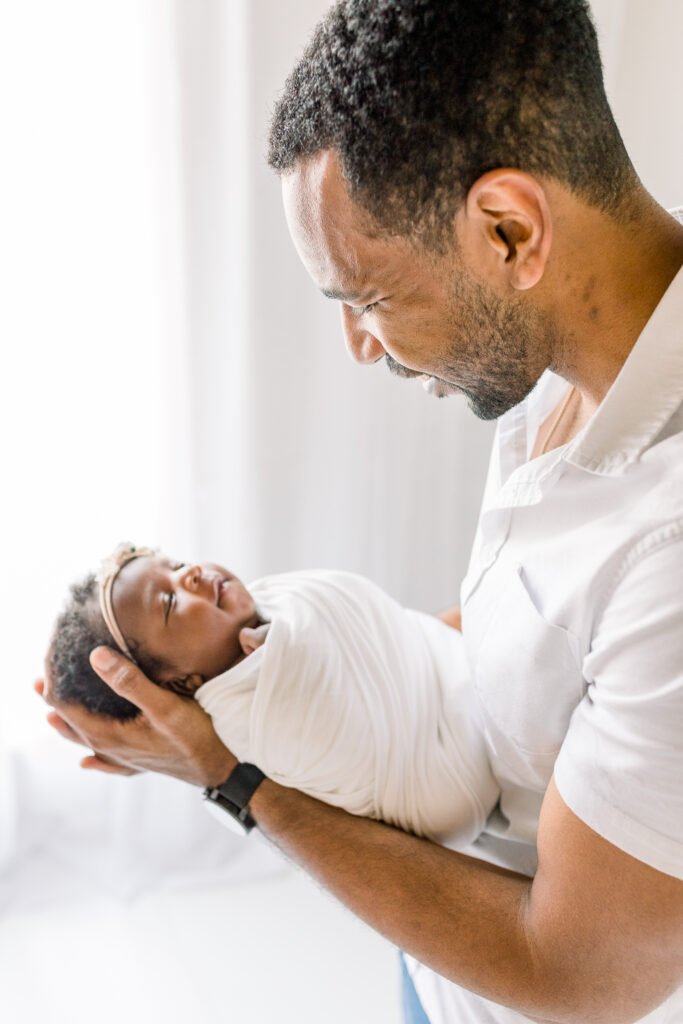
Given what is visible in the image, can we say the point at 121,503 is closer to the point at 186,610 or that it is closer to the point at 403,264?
the point at 186,610

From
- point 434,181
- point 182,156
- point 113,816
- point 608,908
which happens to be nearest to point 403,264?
point 434,181

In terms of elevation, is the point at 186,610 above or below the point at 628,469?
below

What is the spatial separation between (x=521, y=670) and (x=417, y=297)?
1.48 ft

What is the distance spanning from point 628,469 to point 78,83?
4.89 ft

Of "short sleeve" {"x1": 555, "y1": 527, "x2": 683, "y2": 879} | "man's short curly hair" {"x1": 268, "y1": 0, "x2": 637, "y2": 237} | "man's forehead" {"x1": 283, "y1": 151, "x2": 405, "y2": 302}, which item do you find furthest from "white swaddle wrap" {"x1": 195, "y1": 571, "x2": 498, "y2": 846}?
"man's short curly hair" {"x1": 268, "y1": 0, "x2": 637, "y2": 237}

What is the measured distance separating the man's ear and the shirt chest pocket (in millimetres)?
350

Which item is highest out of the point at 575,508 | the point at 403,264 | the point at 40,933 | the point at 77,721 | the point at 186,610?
the point at 403,264

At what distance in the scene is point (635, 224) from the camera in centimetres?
93

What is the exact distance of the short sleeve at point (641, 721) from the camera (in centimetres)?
80

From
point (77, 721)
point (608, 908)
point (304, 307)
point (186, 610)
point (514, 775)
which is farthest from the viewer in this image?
point (304, 307)

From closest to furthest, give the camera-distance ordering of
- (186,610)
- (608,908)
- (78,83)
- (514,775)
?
1. (608,908)
2. (514,775)
3. (186,610)
4. (78,83)

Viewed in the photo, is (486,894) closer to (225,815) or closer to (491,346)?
(225,815)

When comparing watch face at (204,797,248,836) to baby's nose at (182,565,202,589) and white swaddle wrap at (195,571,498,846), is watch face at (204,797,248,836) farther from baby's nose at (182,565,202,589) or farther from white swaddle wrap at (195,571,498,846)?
baby's nose at (182,565,202,589)

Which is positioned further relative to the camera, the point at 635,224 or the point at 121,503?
the point at 121,503
